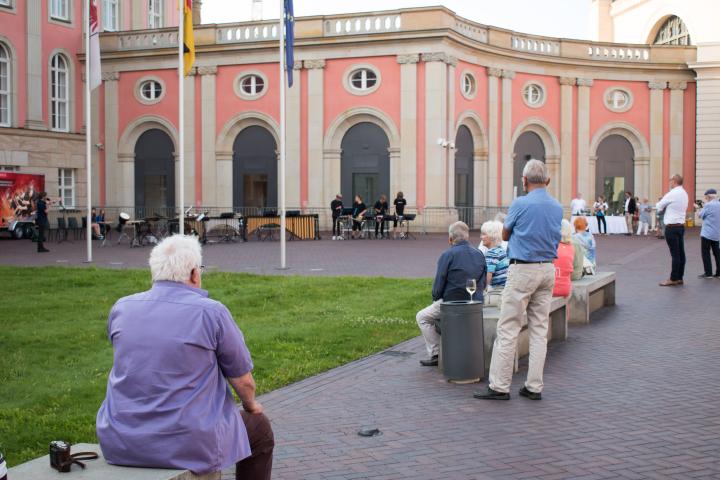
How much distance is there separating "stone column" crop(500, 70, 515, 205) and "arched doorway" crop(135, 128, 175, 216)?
14.6m

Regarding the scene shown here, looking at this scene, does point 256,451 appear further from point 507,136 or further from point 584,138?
point 584,138

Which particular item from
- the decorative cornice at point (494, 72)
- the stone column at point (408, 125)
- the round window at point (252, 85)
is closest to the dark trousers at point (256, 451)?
the stone column at point (408, 125)

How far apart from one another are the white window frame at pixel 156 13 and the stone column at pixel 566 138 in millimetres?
21731

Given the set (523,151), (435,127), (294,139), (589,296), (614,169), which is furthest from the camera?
(614,169)

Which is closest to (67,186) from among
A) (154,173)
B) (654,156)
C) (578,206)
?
(154,173)

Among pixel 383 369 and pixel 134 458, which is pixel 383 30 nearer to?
pixel 383 369

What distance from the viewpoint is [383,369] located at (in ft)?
30.3

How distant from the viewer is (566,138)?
4231cm

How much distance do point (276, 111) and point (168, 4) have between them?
50.2ft

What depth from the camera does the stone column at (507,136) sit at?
1591 inches

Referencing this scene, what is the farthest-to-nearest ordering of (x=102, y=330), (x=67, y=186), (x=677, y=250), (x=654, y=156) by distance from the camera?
(x=654, y=156) < (x=67, y=186) < (x=677, y=250) < (x=102, y=330)

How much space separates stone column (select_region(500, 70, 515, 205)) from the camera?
40406 millimetres

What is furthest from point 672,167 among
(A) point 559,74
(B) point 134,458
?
(B) point 134,458

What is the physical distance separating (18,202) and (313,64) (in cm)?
1299
